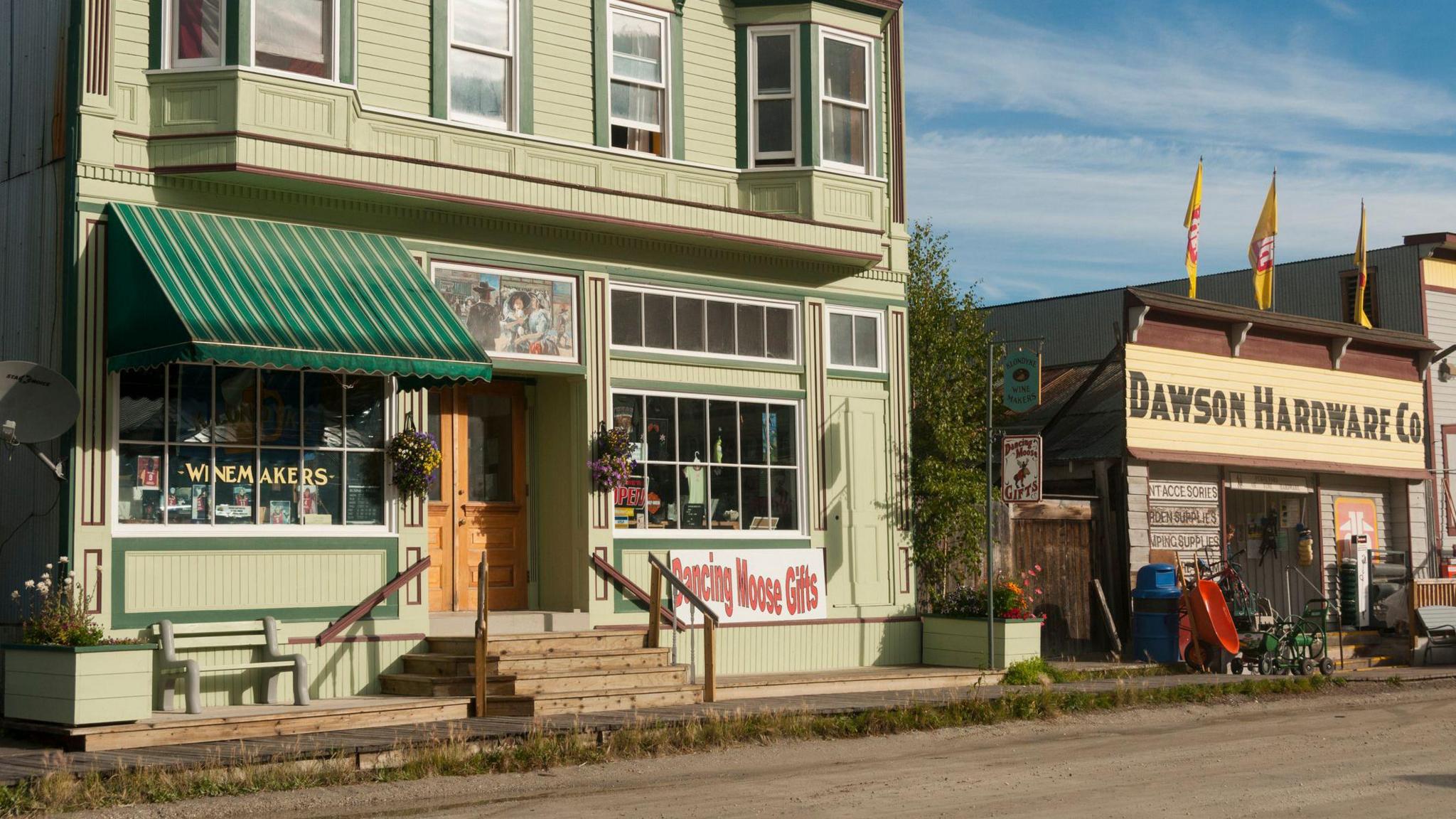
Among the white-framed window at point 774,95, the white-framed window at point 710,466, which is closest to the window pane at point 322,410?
the white-framed window at point 710,466

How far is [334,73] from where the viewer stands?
14188 millimetres

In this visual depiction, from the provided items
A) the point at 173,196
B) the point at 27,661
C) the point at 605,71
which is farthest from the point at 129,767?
the point at 605,71

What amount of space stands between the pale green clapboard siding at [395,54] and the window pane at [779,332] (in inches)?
179

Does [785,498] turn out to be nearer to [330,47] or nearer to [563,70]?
[563,70]

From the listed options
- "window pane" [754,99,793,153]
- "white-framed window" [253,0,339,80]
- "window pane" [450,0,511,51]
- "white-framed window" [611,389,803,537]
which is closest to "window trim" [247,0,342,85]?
"white-framed window" [253,0,339,80]

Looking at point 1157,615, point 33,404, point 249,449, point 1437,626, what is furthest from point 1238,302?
A: point 33,404

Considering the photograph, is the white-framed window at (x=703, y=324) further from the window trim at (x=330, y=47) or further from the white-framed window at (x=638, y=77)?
the window trim at (x=330, y=47)

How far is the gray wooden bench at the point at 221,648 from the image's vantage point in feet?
41.1

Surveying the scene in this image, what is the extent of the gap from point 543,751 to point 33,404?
16.4 feet

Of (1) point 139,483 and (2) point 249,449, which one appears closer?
(1) point 139,483

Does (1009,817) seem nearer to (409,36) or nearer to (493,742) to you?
(493,742)

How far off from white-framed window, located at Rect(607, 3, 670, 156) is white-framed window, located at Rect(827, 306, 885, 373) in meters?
2.93

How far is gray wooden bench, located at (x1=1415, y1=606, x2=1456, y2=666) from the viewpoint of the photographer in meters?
22.6

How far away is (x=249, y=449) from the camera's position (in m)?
13.6
